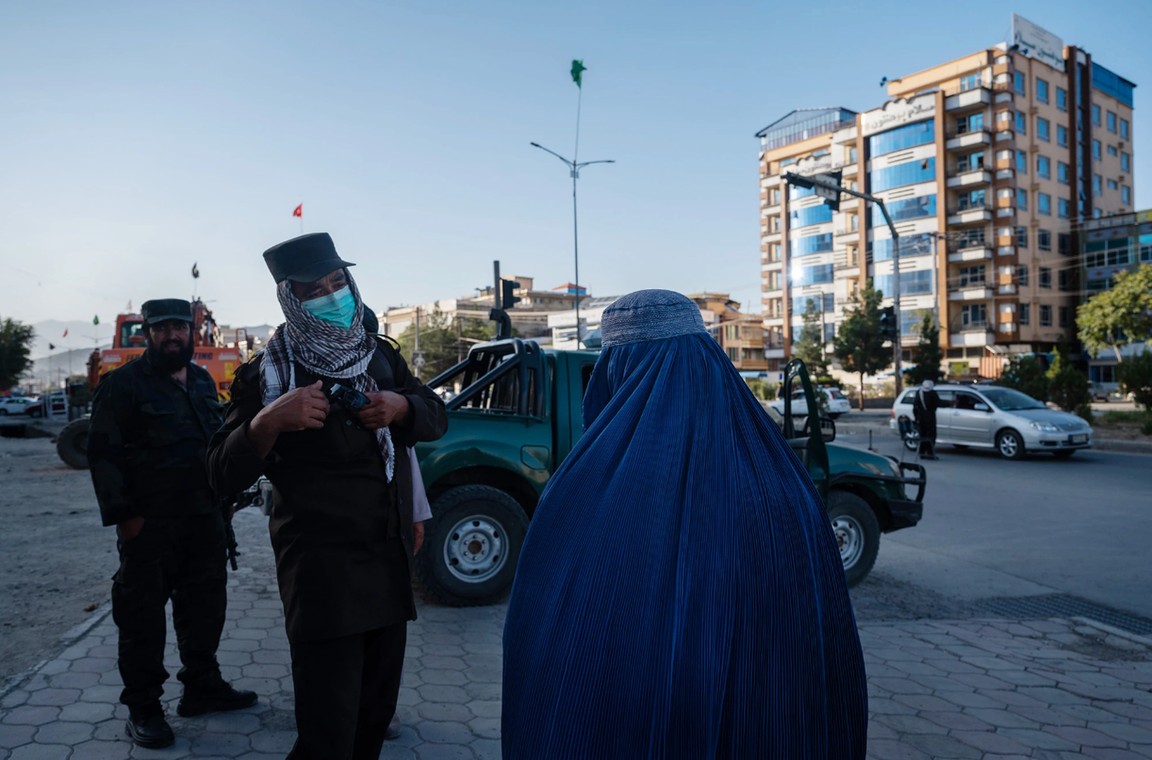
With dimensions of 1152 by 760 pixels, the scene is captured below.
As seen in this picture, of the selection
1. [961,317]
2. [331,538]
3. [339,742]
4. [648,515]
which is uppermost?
[961,317]

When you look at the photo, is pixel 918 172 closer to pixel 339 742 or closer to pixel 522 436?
pixel 522 436

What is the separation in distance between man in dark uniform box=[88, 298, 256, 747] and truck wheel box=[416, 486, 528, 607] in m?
1.92

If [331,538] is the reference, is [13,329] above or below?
above

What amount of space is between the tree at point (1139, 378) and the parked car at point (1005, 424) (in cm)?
499

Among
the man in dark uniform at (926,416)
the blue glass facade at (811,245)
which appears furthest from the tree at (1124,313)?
the man in dark uniform at (926,416)

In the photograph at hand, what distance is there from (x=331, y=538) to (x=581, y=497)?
1011 mm

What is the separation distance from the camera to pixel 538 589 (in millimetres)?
1869

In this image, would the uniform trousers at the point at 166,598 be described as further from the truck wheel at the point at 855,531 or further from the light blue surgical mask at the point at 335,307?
the truck wheel at the point at 855,531

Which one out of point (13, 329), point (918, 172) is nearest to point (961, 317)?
point (918, 172)

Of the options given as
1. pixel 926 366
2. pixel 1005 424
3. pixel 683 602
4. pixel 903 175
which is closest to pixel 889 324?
pixel 1005 424

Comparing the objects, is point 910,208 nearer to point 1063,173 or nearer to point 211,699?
point 1063,173

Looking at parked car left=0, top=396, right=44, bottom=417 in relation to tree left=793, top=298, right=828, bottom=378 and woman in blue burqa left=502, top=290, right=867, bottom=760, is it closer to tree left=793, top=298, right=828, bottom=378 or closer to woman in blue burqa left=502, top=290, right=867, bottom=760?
tree left=793, top=298, right=828, bottom=378

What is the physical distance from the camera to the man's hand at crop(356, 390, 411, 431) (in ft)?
8.30

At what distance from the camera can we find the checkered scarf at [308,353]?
2598mm
